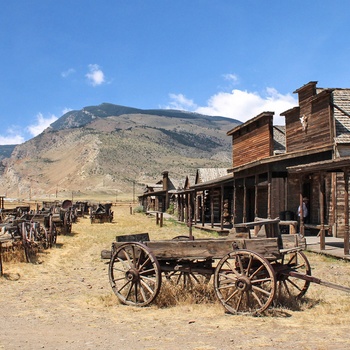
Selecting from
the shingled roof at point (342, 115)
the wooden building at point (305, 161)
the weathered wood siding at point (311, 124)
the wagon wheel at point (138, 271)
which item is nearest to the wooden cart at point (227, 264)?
the wagon wheel at point (138, 271)

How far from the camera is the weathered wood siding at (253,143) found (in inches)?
801

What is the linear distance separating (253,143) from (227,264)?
1651 cm

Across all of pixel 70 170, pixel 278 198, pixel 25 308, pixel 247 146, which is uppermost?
pixel 70 170

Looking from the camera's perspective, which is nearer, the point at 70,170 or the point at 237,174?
the point at 237,174

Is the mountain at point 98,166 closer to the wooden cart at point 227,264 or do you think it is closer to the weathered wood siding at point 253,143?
the weathered wood siding at point 253,143

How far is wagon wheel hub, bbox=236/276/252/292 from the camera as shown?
589cm

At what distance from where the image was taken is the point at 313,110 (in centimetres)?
1756

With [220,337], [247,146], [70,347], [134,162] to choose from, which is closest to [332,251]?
[220,337]

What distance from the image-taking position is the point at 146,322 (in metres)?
5.83

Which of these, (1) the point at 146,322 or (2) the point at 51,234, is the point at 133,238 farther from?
(2) the point at 51,234

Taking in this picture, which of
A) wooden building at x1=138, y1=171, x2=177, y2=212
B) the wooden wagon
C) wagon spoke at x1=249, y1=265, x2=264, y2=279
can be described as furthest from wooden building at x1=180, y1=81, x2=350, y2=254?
wooden building at x1=138, y1=171, x2=177, y2=212

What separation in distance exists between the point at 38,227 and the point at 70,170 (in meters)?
→ 98.2

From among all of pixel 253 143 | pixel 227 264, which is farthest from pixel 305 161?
pixel 227 264

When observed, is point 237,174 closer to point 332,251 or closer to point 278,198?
point 278,198
